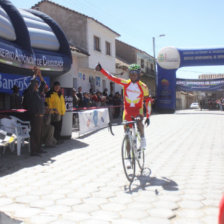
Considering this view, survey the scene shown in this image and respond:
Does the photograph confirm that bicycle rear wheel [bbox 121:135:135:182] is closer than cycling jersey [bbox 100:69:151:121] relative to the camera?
Yes

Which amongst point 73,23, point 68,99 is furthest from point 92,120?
point 73,23

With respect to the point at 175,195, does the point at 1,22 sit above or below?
above

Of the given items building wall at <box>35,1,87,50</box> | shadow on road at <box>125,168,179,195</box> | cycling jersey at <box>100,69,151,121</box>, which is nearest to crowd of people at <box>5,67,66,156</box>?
cycling jersey at <box>100,69,151,121</box>

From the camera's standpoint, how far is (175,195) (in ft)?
13.8

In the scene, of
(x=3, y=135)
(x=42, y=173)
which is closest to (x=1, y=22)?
(x=3, y=135)

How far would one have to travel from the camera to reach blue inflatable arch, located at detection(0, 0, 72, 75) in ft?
25.0

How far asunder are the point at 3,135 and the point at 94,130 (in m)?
6.31

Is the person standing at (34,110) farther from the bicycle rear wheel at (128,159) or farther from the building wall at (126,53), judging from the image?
the building wall at (126,53)

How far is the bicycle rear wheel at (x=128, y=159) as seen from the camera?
4859 millimetres

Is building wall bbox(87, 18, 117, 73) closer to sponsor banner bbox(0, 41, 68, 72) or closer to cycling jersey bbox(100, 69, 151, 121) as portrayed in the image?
sponsor banner bbox(0, 41, 68, 72)

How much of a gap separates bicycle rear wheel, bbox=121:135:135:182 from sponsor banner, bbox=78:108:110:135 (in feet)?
19.6

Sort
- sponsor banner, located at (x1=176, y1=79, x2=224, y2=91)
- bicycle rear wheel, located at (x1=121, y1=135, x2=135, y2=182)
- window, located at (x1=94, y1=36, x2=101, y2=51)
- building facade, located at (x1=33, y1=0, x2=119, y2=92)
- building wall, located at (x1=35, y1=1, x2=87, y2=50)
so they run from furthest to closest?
sponsor banner, located at (x1=176, y1=79, x2=224, y2=91), window, located at (x1=94, y1=36, x2=101, y2=51), building wall, located at (x1=35, y1=1, x2=87, y2=50), building facade, located at (x1=33, y1=0, x2=119, y2=92), bicycle rear wheel, located at (x1=121, y1=135, x2=135, y2=182)

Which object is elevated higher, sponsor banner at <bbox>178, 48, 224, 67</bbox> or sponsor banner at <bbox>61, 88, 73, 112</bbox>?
sponsor banner at <bbox>178, 48, 224, 67</bbox>

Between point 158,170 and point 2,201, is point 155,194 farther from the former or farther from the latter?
point 2,201
